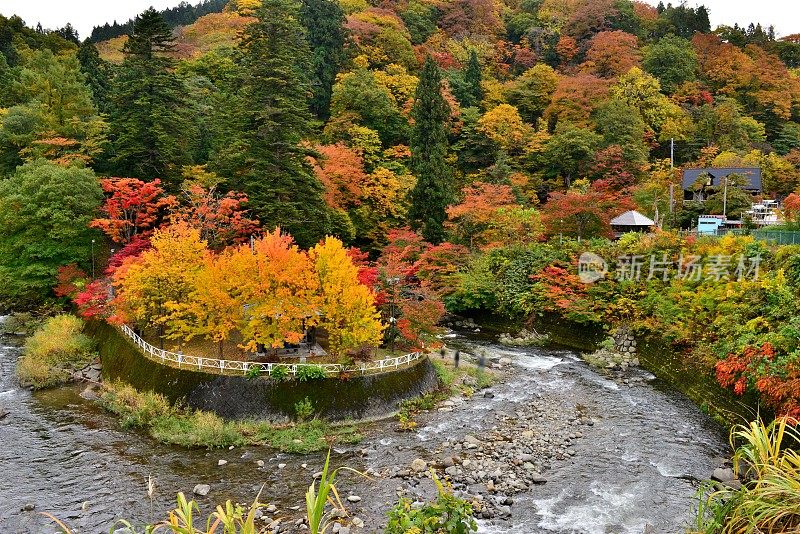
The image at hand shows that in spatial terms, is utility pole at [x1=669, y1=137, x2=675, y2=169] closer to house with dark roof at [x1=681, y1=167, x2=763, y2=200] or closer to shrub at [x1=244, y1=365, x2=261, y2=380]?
house with dark roof at [x1=681, y1=167, x2=763, y2=200]

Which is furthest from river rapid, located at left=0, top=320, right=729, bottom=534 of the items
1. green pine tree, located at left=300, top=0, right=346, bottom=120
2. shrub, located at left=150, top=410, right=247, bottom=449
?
green pine tree, located at left=300, top=0, right=346, bottom=120

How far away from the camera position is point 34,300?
3216 centimetres

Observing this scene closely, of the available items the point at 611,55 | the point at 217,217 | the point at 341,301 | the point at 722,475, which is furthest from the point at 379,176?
the point at 611,55

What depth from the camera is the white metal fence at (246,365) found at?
751 inches

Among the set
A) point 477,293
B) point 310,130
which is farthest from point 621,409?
point 310,130

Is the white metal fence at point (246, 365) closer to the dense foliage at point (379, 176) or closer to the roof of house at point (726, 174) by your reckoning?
the dense foliage at point (379, 176)

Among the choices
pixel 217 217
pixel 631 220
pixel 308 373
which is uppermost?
pixel 217 217

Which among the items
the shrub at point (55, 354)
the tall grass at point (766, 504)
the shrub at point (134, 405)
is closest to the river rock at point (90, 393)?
the shrub at point (134, 405)

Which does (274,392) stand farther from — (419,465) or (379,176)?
(379,176)

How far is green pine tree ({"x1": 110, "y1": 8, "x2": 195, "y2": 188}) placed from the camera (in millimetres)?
32656

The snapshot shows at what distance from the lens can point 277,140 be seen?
29.1 meters

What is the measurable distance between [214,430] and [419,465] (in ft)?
20.9

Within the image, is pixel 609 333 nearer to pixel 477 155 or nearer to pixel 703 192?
pixel 703 192

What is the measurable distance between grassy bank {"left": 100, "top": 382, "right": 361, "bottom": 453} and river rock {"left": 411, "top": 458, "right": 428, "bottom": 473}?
229 cm
